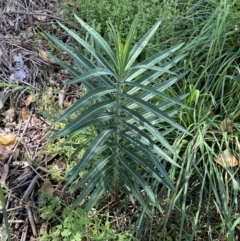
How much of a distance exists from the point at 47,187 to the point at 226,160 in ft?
2.96

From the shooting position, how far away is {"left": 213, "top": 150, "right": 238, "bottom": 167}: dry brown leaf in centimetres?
214

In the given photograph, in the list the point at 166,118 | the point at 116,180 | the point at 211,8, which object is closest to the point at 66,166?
the point at 116,180

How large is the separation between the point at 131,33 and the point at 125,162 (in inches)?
22.3

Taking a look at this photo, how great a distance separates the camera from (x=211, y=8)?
282 centimetres

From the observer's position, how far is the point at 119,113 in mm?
1769

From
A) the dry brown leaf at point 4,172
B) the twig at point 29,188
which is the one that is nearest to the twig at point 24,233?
the twig at point 29,188

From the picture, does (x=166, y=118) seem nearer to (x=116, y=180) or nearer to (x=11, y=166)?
(x=116, y=180)

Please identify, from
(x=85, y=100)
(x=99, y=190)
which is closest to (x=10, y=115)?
(x=99, y=190)

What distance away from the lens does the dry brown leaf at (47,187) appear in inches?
88.7

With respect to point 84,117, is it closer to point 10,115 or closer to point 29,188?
point 29,188

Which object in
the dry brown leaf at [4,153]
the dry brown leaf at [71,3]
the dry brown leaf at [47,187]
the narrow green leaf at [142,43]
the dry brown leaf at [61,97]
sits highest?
the narrow green leaf at [142,43]

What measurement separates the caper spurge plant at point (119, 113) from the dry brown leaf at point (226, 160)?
0.38m

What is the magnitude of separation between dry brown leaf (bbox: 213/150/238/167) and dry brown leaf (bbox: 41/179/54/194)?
83cm

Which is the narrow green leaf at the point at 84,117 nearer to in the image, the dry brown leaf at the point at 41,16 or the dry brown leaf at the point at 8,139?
the dry brown leaf at the point at 8,139
